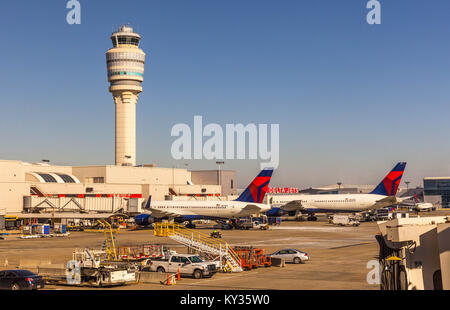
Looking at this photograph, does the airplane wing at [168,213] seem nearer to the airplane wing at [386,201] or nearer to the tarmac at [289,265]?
the tarmac at [289,265]

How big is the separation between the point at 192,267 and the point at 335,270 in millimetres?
10050

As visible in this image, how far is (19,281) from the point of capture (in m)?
28.1

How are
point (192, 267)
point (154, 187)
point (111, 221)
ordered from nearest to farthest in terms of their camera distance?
point (192, 267), point (111, 221), point (154, 187)

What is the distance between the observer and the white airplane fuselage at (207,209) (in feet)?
279

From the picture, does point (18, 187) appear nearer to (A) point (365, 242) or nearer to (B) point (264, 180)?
(B) point (264, 180)

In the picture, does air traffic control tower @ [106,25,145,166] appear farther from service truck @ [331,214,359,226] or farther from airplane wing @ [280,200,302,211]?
service truck @ [331,214,359,226]

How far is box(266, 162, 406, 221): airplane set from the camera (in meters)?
99.2

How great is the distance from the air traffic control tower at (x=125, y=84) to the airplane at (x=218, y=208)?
324 feet

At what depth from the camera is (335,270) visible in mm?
36156

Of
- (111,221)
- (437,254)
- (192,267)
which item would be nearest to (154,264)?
(192,267)

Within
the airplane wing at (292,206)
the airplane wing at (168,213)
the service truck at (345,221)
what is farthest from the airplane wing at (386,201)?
the airplane wing at (168,213)

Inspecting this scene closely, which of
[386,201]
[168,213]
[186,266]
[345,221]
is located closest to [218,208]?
[168,213]

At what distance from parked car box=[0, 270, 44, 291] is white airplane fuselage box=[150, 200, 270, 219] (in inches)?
2251

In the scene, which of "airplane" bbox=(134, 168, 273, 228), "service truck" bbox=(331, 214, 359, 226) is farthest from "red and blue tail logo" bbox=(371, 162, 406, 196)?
"airplane" bbox=(134, 168, 273, 228)
